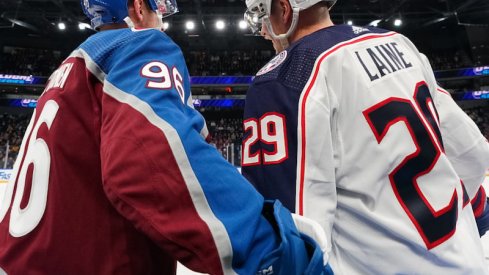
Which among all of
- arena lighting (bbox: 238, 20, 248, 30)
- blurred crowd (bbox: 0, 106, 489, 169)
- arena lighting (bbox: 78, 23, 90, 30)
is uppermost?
arena lighting (bbox: 78, 23, 90, 30)

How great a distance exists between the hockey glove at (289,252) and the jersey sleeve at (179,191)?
2 centimetres

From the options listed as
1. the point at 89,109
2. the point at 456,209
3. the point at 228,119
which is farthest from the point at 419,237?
the point at 228,119

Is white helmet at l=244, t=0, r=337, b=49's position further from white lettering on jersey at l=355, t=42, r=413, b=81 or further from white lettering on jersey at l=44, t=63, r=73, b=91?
white lettering on jersey at l=44, t=63, r=73, b=91

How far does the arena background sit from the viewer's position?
54.3ft

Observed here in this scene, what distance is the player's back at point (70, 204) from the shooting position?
→ 0.67 meters

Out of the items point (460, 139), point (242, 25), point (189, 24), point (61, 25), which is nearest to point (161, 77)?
point (460, 139)

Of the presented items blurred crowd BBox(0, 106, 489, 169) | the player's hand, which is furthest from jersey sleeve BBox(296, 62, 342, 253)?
blurred crowd BBox(0, 106, 489, 169)

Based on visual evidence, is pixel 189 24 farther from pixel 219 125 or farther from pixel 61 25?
pixel 61 25

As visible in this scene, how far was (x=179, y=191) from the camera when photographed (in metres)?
0.53

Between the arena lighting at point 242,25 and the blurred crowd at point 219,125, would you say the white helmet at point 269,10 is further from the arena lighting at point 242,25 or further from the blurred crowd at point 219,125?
the arena lighting at point 242,25

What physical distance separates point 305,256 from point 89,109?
1.67ft

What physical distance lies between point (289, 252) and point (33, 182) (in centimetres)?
52

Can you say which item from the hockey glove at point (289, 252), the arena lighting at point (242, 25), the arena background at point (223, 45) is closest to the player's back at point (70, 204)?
the hockey glove at point (289, 252)

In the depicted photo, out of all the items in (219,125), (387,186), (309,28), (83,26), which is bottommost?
(219,125)
